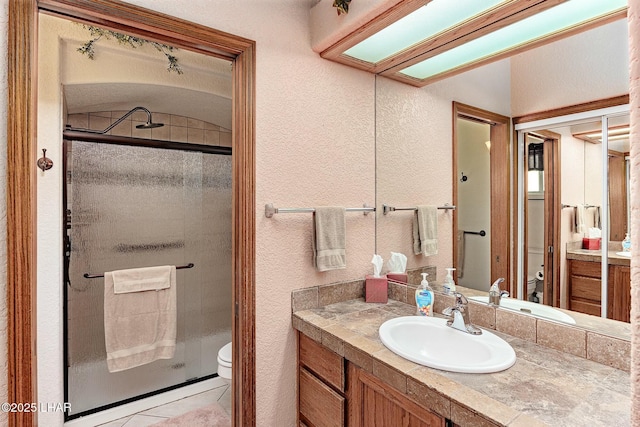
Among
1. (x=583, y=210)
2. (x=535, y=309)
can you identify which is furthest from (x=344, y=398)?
(x=583, y=210)

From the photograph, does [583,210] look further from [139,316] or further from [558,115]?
[139,316]

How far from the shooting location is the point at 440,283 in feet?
5.62

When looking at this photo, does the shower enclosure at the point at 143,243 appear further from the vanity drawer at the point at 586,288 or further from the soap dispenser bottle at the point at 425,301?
the vanity drawer at the point at 586,288

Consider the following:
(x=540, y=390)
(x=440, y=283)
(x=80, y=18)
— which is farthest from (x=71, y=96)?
(x=540, y=390)

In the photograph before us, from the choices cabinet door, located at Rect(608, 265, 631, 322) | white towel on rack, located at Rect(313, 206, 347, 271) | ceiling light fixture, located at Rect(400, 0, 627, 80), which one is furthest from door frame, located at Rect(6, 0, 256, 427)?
cabinet door, located at Rect(608, 265, 631, 322)

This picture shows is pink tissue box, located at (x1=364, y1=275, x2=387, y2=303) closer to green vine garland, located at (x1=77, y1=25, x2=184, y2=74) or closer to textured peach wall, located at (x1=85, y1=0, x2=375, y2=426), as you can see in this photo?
textured peach wall, located at (x1=85, y1=0, x2=375, y2=426)

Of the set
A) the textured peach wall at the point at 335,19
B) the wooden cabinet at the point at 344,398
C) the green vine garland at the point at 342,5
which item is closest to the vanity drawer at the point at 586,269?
the wooden cabinet at the point at 344,398

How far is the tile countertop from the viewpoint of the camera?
87cm

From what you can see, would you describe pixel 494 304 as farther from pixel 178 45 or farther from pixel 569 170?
pixel 178 45

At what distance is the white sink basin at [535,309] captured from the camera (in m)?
1.24

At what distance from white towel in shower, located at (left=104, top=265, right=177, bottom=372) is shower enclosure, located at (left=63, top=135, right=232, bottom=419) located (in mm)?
100

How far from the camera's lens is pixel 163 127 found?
2.93 metres

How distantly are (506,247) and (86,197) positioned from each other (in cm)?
248

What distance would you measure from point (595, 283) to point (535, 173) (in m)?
0.45
